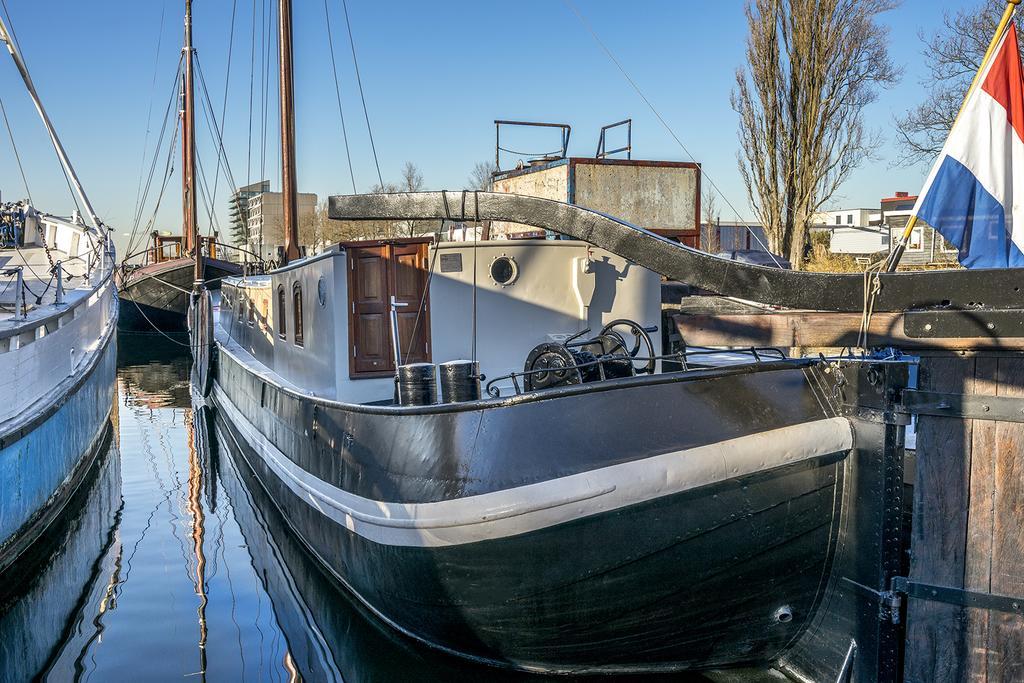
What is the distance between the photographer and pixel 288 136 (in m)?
16.1

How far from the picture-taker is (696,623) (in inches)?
192

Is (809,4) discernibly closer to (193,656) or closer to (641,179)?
(641,179)

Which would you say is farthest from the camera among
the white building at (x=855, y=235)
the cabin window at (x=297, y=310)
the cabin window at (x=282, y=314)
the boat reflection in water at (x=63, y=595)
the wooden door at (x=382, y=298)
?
the white building at (x=855, y=235)

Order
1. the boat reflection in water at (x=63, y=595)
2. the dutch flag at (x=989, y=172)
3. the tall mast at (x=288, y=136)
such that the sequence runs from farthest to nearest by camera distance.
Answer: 1. the tall mast at (x=288, y=136)
2. the boat reflection in water at (x=63, y=595)
3. the dutch flag at (x=989, y=172)

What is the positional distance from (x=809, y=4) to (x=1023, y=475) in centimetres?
1799

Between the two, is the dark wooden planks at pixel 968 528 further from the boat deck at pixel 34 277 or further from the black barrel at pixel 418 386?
the boat deck at pixel 34 277

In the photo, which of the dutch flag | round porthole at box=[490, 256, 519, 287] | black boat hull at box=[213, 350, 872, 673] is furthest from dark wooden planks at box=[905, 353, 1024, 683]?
round porthole at box=[490, 256, 519, 287]

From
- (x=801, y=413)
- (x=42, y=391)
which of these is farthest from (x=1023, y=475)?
(x=42, y=391)

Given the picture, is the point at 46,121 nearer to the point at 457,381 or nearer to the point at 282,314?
the point at 282,314

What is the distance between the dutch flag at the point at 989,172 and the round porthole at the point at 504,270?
3314mm

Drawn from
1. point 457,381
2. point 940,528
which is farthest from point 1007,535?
point 457,381

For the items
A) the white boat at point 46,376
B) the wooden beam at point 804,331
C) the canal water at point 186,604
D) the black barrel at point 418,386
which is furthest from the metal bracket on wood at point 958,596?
the white boat at point 46,376

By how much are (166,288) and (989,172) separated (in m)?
31.1

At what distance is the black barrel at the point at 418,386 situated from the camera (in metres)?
5.74
